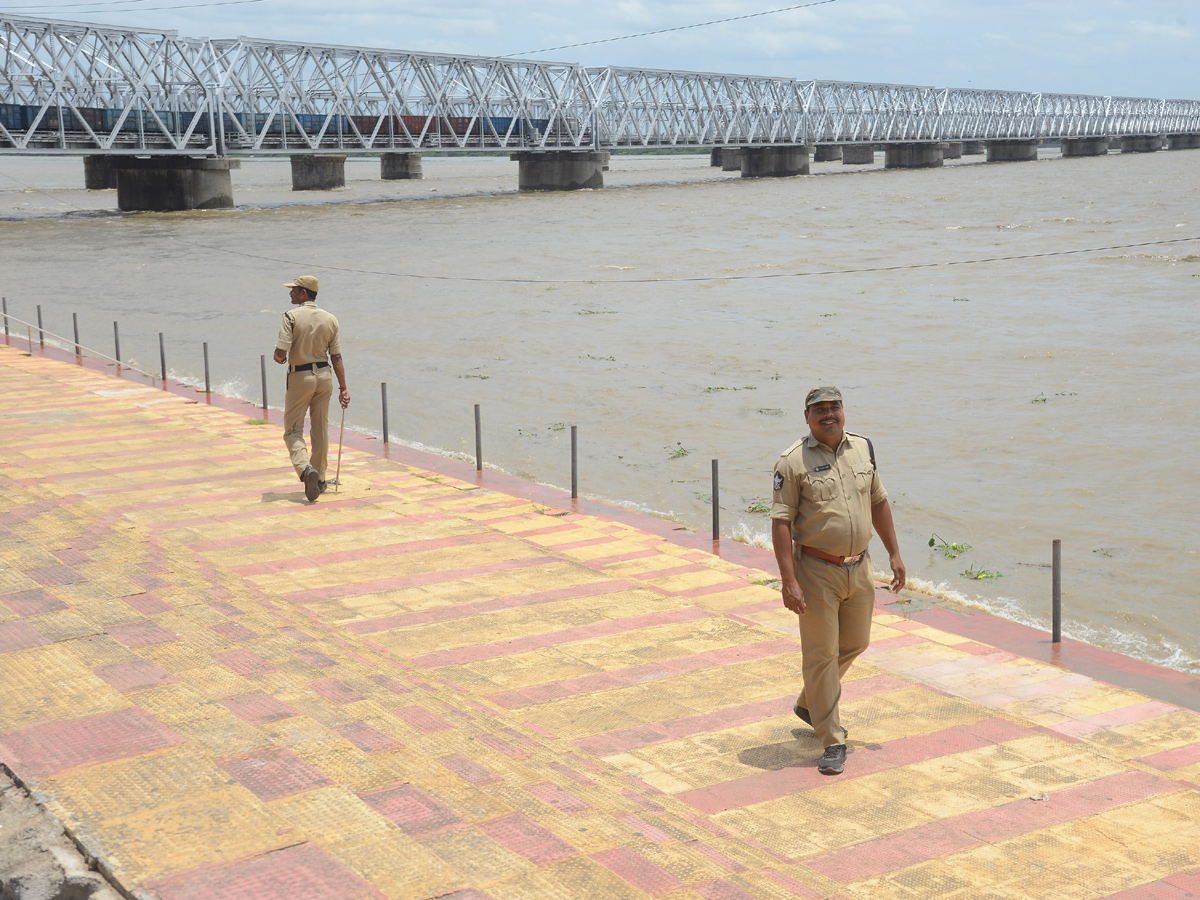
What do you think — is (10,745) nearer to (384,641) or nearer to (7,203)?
(384,641)

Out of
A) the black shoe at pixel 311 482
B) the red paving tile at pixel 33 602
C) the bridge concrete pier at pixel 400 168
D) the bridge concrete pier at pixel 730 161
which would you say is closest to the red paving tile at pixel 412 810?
the red paving tile at pixel 33 602

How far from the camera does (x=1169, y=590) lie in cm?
1089

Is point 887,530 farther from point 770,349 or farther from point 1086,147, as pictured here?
point 1086,147

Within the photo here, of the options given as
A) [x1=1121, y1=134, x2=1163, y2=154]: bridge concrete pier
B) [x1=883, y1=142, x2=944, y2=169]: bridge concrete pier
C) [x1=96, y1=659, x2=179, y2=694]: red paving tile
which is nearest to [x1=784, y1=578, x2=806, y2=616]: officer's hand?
[x1=96, y1=659, x2=179, y2=694]: red paving tile

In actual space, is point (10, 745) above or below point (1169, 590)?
above

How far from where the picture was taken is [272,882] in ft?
14.7

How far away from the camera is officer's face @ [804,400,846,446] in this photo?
565 cm

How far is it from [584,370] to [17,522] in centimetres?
1341

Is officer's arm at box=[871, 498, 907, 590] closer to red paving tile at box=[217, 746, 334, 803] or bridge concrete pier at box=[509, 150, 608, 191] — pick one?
red paving tile at box=[217, 746, 334, 803]

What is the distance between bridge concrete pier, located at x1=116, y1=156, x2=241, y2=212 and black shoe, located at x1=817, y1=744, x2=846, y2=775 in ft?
227

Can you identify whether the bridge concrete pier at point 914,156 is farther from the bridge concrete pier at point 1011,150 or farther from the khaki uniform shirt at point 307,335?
the khaki uniform shirt at point 307,335

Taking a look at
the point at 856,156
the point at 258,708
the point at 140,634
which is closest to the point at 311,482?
the point at 140,634

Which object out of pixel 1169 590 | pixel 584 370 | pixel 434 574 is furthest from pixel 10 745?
pixel 584 370

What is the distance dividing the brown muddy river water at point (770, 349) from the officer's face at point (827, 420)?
479 centimetres
